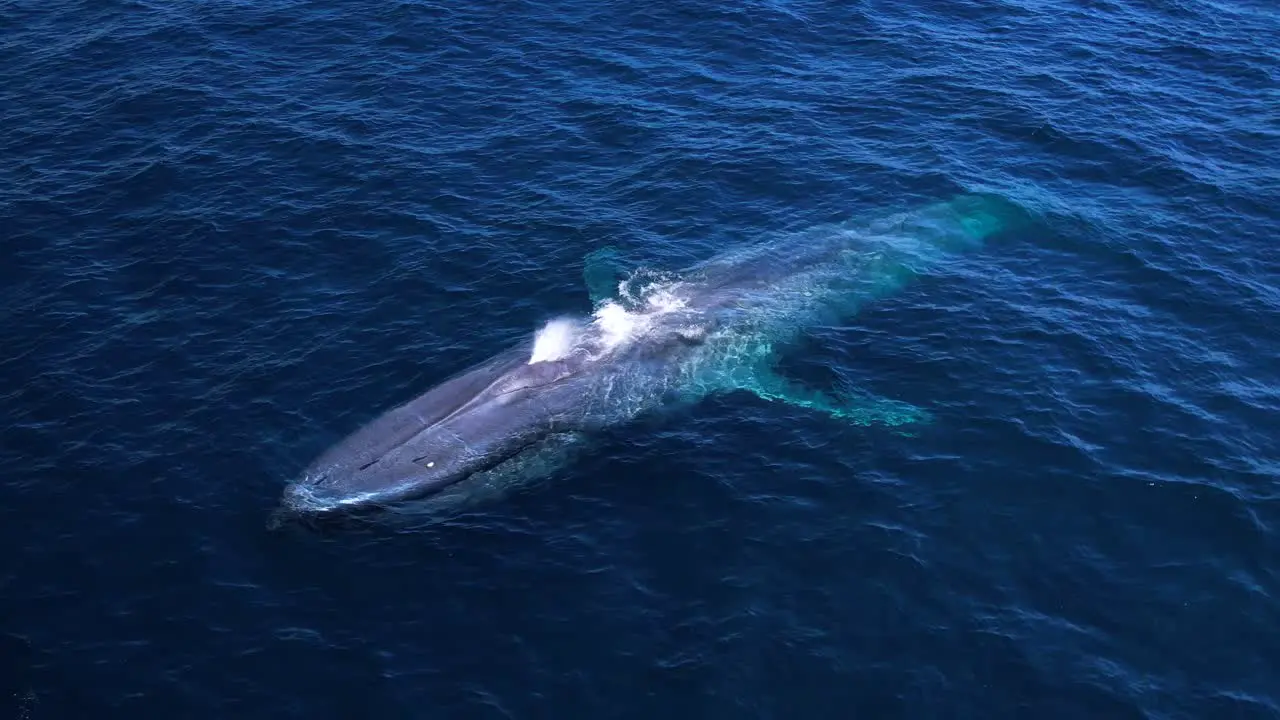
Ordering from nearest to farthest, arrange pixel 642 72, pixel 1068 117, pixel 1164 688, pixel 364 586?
pixel 1164 688, pixel 364 586, pixel 1068 117, pixel 642 72

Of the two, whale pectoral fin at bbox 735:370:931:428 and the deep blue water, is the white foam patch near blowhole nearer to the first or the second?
the deep blue water

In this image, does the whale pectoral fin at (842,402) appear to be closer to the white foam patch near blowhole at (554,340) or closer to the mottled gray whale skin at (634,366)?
the mottled gray whale skin at (634,366)

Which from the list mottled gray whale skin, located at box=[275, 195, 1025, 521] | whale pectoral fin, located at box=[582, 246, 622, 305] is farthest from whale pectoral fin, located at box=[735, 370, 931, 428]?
whale pectoral fin, located at box=[582, 246, 622, 305]

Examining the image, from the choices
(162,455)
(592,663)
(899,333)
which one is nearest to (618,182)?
(899,333)

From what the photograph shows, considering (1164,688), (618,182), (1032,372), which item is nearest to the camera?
(1164,688)

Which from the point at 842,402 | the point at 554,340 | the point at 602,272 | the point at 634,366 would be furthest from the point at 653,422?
the point at 602,272

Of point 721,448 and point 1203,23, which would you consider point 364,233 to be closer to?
point 721,448
